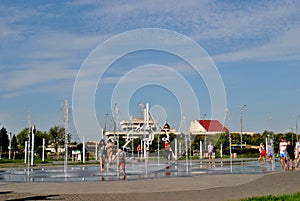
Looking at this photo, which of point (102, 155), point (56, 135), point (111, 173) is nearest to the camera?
point (111, 173)

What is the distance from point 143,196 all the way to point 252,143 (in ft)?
252


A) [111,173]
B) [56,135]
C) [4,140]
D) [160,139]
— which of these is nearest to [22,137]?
[56,135]

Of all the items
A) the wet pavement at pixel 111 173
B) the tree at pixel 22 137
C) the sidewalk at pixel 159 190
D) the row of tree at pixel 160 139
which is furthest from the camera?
the tree at pixel 22 137

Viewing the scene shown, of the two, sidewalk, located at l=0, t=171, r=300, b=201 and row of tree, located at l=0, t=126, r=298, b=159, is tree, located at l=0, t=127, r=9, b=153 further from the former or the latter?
sidewalk, located at l=0, t=171, r=300, b=201

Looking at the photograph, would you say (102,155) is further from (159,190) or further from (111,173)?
(159,190)

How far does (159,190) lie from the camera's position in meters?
13.6

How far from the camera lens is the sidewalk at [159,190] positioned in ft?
39.2

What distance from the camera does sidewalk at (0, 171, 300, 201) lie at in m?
12.0

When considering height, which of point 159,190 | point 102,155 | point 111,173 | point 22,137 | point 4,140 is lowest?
point 111,173

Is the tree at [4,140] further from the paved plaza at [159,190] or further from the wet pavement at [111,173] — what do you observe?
the paved plaza at [159,190]

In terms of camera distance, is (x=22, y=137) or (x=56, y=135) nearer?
(x=56, y=135)

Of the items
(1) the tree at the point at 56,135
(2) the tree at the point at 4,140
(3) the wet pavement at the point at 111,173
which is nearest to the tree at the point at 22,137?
(1) the tree at the point at 56,135

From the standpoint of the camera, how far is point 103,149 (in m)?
24.5

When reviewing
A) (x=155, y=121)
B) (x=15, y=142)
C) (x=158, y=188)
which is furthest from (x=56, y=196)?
(x=15, y=142)
